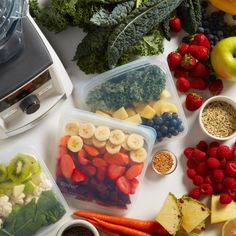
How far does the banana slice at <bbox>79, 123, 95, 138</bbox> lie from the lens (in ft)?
4.34

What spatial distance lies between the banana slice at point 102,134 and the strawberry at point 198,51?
30cm

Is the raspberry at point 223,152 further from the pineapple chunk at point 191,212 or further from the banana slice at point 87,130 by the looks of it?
the banana slice at point 87,130

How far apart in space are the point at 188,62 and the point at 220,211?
37 centimetres

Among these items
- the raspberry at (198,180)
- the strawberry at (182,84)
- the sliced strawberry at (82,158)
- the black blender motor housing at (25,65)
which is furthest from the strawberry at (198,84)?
the black blender motor housing at (25,65)

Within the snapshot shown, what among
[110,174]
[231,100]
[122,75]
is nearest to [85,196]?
[110,174]

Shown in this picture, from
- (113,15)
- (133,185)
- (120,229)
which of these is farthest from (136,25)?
(120,229)

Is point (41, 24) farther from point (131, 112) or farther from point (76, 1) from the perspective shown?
point (131, 112)

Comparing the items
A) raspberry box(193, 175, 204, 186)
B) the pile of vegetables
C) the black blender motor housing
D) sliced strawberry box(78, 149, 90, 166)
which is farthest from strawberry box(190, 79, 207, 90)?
the black blender motor housing

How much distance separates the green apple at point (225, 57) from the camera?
1373 mm

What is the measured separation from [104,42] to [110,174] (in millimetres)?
310

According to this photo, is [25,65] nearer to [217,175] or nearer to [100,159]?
[100,159]

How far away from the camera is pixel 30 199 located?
1.28m

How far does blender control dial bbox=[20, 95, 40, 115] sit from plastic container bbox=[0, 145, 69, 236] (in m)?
0.11

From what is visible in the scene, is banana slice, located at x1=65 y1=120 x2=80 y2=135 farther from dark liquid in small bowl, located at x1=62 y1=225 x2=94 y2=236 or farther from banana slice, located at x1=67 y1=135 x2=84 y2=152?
dark liquid in small bowl, located at x1=62 y1=225 x2=94 y2=236
